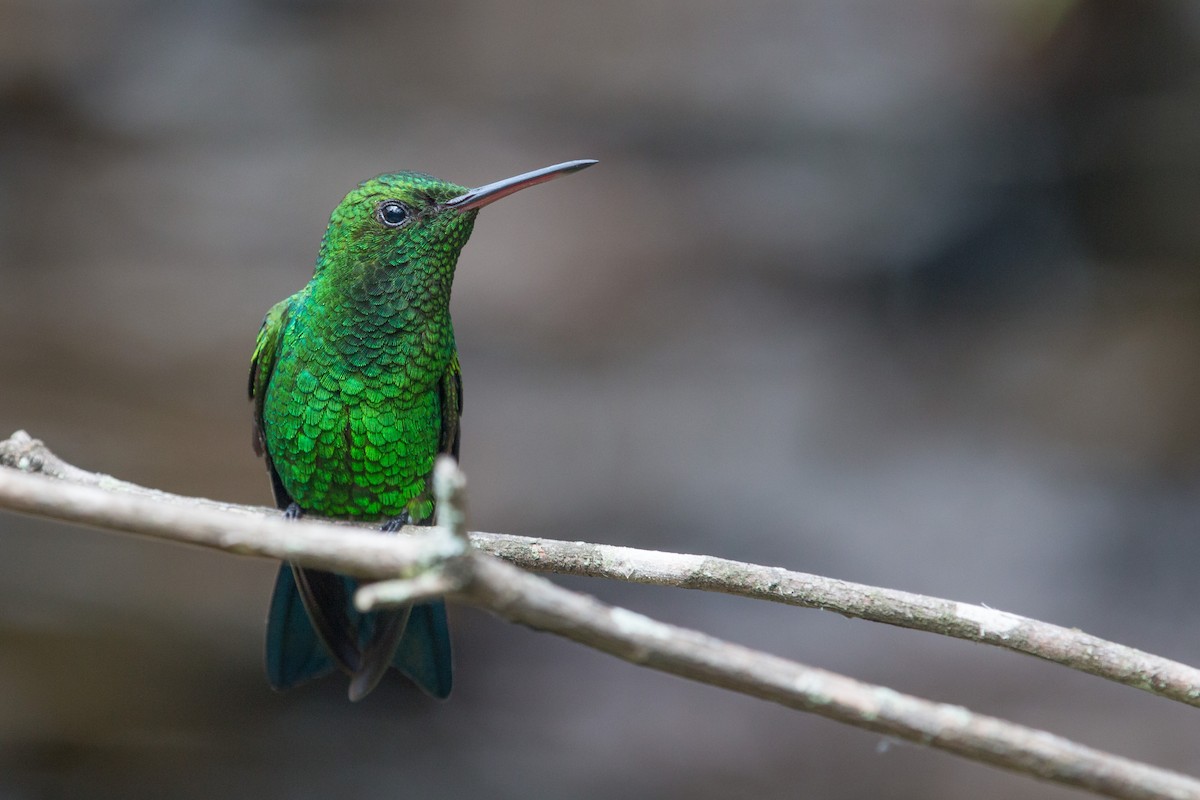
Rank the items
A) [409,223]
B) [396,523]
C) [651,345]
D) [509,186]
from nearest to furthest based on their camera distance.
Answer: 1. [509,186]
2. [409,223]
3. [396,523]
4. [651,345]

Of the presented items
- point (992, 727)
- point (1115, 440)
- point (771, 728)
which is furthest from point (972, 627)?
point (1115, 440)

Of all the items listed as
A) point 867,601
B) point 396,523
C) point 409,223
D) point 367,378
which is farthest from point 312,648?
point 867,601

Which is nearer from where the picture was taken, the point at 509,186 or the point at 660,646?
the point at 660,646

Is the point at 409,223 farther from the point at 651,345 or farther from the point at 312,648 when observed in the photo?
the point at 651,345

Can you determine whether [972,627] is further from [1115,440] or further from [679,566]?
[1115,440]

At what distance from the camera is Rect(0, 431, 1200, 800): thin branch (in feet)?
4.37

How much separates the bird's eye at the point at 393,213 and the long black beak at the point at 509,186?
0.13 m

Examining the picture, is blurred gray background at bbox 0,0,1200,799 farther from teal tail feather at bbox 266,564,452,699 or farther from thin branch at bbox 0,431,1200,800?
thin branch at bbox 0,431,1200,800

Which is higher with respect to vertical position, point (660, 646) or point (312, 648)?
point (660, 646)

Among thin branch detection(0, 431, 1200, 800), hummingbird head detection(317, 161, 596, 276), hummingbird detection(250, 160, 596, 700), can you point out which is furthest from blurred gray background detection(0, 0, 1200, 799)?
thin branch detection(0, 431, 1200, 800)

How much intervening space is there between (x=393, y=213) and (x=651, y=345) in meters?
3.01

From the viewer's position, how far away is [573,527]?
583 centimetres

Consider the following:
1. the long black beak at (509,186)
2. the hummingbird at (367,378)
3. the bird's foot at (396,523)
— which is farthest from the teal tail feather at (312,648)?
the long black beak at (509,186)

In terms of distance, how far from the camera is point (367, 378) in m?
3.25
